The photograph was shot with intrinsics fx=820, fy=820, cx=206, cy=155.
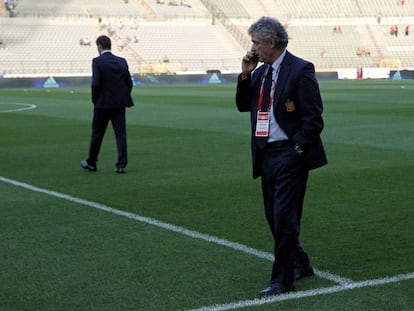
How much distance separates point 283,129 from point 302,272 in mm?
1134

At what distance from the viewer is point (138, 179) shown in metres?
11.2

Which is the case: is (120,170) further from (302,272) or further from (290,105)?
(290,105)

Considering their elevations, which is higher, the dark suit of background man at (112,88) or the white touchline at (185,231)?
the dark suit of background man at (112,88)

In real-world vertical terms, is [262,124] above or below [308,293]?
above

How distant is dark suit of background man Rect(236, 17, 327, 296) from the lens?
5531mm

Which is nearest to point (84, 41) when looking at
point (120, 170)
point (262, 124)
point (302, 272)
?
point (120, 170)

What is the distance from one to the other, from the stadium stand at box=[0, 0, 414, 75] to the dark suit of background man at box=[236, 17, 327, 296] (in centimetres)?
4931

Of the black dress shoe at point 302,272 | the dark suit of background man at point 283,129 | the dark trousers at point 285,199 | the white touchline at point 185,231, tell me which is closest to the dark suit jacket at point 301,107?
the dark suit of background man at point 283,129

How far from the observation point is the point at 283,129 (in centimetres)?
563

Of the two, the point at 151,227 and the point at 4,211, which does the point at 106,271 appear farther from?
the point at 4,211

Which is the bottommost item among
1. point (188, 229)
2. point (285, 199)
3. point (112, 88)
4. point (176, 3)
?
point (188, 229)

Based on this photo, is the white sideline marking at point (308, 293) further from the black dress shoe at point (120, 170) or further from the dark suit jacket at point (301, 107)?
the black dress shoe at point (120, 170)

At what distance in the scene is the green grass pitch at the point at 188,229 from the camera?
18.6 feet

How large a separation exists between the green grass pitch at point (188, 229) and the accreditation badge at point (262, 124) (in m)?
1.11
